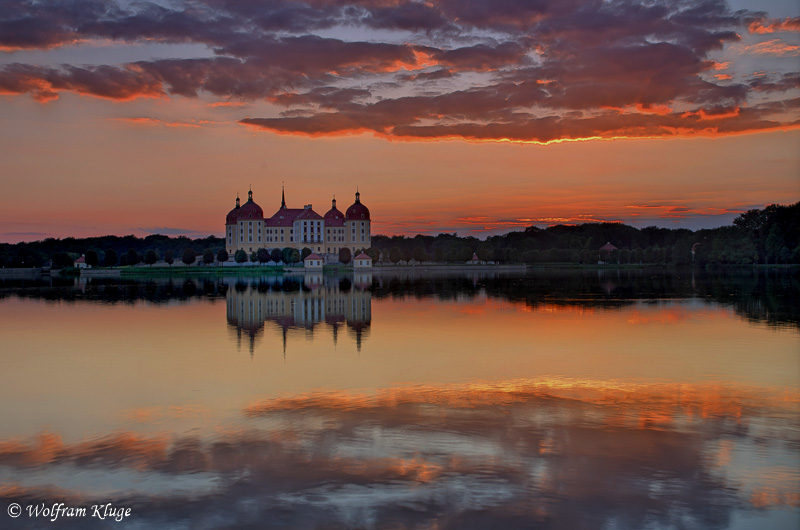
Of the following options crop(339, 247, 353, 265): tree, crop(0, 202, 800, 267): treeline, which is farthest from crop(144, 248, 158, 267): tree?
crop(339, 247, 353, 265): tree

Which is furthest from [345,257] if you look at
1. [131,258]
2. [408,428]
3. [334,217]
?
[408,428]

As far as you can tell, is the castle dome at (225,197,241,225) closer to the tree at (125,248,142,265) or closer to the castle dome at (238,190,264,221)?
the castle dome at (238,190,264,221)

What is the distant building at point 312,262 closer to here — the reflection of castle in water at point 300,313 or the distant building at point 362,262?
the distant building at point 362,262

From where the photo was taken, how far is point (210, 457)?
27.3 ft

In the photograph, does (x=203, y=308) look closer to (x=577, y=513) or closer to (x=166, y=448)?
(x=166, y=448)

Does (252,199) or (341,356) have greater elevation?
(252,199)

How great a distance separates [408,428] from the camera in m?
9.55

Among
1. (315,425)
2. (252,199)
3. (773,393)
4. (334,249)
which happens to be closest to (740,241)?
(334,249)

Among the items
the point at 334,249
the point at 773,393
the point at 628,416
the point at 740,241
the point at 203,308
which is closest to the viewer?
the point at 628,416

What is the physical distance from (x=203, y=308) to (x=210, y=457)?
2354 centimetres

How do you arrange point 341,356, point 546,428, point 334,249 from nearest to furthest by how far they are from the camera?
point 546,428 → point 341,356 → point 334,249

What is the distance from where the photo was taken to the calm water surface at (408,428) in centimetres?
682

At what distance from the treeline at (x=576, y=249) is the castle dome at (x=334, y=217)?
915 centimetres

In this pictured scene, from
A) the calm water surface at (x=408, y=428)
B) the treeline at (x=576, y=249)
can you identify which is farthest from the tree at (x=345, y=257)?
the calm water surface at (x=408, y=428)
